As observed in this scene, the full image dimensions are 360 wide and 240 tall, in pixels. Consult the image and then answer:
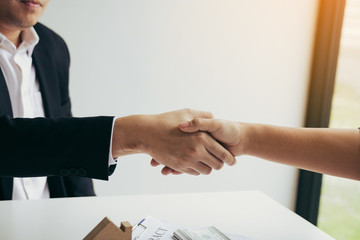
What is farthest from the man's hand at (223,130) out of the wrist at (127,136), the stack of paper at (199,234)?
the stack of paper at (199,234)

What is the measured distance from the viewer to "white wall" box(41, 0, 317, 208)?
2283mm

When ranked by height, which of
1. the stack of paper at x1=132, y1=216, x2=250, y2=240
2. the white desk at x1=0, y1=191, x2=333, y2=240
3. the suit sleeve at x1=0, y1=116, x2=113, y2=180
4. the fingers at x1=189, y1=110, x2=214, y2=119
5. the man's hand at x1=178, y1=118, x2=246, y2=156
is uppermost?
the fingers at x1=189, y1=110, x2=214, y2=119

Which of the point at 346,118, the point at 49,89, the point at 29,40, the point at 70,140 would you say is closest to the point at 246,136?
the point at 70,140

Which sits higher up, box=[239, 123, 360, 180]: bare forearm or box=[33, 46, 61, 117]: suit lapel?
box=[33, 46, 61, 117]: suit lapel

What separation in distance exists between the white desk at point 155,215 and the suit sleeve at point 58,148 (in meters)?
0.11

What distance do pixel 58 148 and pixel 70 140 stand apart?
0.14 ft

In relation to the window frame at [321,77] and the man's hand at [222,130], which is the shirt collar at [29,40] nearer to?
the man's hand at [222,130]

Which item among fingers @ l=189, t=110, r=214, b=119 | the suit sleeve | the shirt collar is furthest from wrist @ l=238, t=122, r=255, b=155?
the shirt collar

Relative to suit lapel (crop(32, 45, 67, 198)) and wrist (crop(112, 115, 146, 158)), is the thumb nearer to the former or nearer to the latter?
wrist (crop(112, 115, 146, 158))

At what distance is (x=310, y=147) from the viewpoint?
1.31 m

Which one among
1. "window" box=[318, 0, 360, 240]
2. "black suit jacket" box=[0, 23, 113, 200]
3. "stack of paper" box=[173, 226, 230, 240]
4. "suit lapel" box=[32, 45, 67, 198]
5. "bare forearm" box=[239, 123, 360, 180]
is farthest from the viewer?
"window" box=[318, 0, 360, 240]

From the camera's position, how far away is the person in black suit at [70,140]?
1.16 metres

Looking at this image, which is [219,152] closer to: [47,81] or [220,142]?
[220,142]

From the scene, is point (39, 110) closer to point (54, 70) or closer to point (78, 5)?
point (54, 70)
